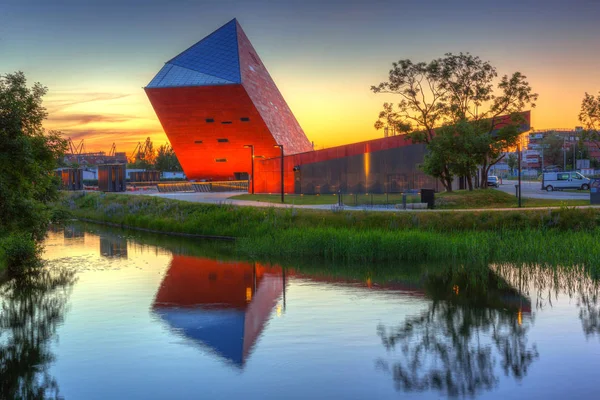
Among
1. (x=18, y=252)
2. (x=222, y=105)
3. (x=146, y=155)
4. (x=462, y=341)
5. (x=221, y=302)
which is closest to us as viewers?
(x=462, y=341)

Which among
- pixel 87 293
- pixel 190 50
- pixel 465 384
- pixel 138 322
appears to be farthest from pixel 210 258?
pixel 190 50

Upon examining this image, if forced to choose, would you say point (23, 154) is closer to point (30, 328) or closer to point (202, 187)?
point (30, 328)

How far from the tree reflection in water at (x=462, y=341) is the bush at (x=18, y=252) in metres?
14.8

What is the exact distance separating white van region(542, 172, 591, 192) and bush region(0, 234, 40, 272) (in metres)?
43.0

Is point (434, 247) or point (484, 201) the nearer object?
point (434, 247)

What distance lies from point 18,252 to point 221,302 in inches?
398

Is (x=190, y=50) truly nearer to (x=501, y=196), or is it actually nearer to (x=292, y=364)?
(x=501, y=196)

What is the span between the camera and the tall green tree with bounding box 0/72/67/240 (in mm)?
19859

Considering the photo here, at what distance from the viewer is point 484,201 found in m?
36.9

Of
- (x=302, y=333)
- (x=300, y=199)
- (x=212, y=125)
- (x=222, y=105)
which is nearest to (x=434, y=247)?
(x=302, y=333)

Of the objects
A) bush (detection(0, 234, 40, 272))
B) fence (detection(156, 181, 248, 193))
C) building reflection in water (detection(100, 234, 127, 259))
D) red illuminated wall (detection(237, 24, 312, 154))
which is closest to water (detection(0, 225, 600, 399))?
bush (detection(0, 234, 40, 272))

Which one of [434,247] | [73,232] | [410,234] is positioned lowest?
[73,232]

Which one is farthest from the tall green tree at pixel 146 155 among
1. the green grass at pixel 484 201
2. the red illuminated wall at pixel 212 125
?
the green grass at pixel 484 201

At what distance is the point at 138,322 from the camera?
16141 millimetres
